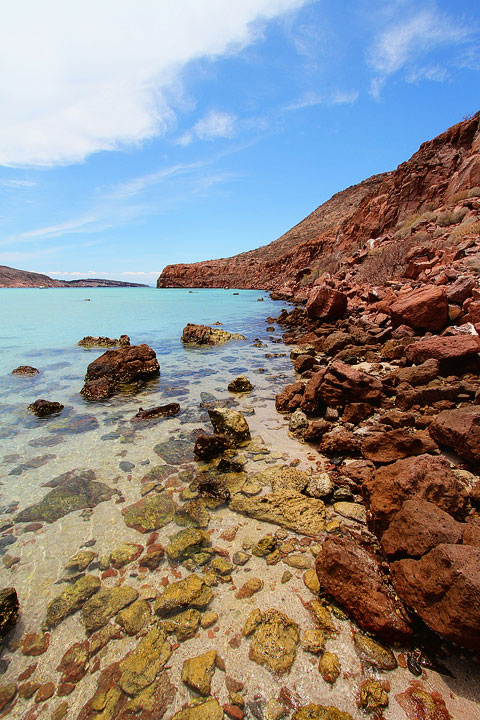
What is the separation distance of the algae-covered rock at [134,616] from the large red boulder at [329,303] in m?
15.3

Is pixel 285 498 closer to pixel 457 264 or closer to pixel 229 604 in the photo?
pixel 229 604

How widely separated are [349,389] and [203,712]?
4898mm

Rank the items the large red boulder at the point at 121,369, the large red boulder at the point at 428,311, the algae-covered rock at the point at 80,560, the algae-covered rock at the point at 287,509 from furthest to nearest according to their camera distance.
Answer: the large red boulder at the point at 428,311 < the large red boulder at the point at 121,369 < the algae-covered rock at the point at 287,509 < the algae-covered rock at the point at 80,560

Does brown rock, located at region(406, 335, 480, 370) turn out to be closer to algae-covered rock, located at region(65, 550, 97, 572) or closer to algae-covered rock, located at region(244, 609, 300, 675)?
algae-covered rock, located at region(244, 609, 300, 675)

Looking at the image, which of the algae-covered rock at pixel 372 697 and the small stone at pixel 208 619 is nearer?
the algae-covered rock at pixel 372 697

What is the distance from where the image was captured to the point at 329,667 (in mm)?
2188

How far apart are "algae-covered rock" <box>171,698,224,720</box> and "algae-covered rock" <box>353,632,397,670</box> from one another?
3.34 feet

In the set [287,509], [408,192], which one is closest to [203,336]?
[287,509]

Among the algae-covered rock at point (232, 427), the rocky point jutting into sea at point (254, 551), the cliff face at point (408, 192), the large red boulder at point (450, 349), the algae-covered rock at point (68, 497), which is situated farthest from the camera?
the cliff face at point (408, 192)

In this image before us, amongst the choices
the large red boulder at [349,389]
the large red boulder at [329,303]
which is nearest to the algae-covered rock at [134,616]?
the large red boulder at [349,389]

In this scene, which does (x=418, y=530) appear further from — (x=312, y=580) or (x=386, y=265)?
(x=386, y=265)

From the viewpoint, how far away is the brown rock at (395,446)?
402 centimetres

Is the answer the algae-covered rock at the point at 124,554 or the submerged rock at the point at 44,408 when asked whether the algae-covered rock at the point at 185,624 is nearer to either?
the algae-covered rock at the point at 124,554

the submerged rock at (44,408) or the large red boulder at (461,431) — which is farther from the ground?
the large red boulder at (461,431)
